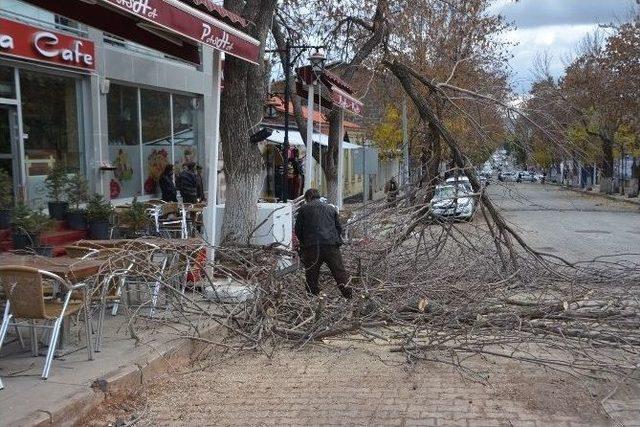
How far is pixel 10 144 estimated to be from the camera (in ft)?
37.8

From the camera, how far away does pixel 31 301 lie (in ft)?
16.7

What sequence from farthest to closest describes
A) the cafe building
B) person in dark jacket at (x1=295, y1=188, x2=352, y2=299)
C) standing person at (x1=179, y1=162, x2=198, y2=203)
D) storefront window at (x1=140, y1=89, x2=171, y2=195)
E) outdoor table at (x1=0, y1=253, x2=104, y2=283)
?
storefront window at (x1=140, y1=89, x2=171, y2=195) < standing person at (x1=179, y1=162, x2=198, y2=203) < person in dark jacket at (x1=295, y1=188, x2=352, y2=299) < the cafe building < outdoor table at (x1=0, y1=253, x2=104, y2=283)


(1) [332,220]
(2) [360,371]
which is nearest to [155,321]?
(2) [360,371]

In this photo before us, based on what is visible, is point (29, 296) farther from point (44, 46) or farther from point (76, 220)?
point (44, 46)

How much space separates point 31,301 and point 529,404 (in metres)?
3.90

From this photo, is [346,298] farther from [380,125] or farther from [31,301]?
[380,125]

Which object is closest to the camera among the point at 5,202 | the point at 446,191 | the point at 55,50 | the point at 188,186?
the point at 5,202

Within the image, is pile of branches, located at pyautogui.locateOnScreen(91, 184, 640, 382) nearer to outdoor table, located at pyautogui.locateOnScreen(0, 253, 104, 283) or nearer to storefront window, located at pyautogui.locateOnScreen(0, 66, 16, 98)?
outdoor table, located at pyautogui.locateOnScreen(0, 253, 104, 283)

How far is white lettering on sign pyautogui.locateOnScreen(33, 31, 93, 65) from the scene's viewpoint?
11312mm

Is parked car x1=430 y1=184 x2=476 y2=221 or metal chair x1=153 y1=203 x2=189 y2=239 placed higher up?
parked car x1=430 y1=184 x2=476 y2=221

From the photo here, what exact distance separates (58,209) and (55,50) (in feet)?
9.59

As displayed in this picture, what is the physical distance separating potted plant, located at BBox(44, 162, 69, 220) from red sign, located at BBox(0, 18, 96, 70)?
2.04 metres

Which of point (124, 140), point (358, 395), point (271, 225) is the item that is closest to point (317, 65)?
point (271, 225)

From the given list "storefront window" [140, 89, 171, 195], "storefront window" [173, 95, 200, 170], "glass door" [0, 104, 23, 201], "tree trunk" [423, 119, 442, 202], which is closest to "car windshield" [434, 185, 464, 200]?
"tree trunk" [423, 119, 442, 202]
